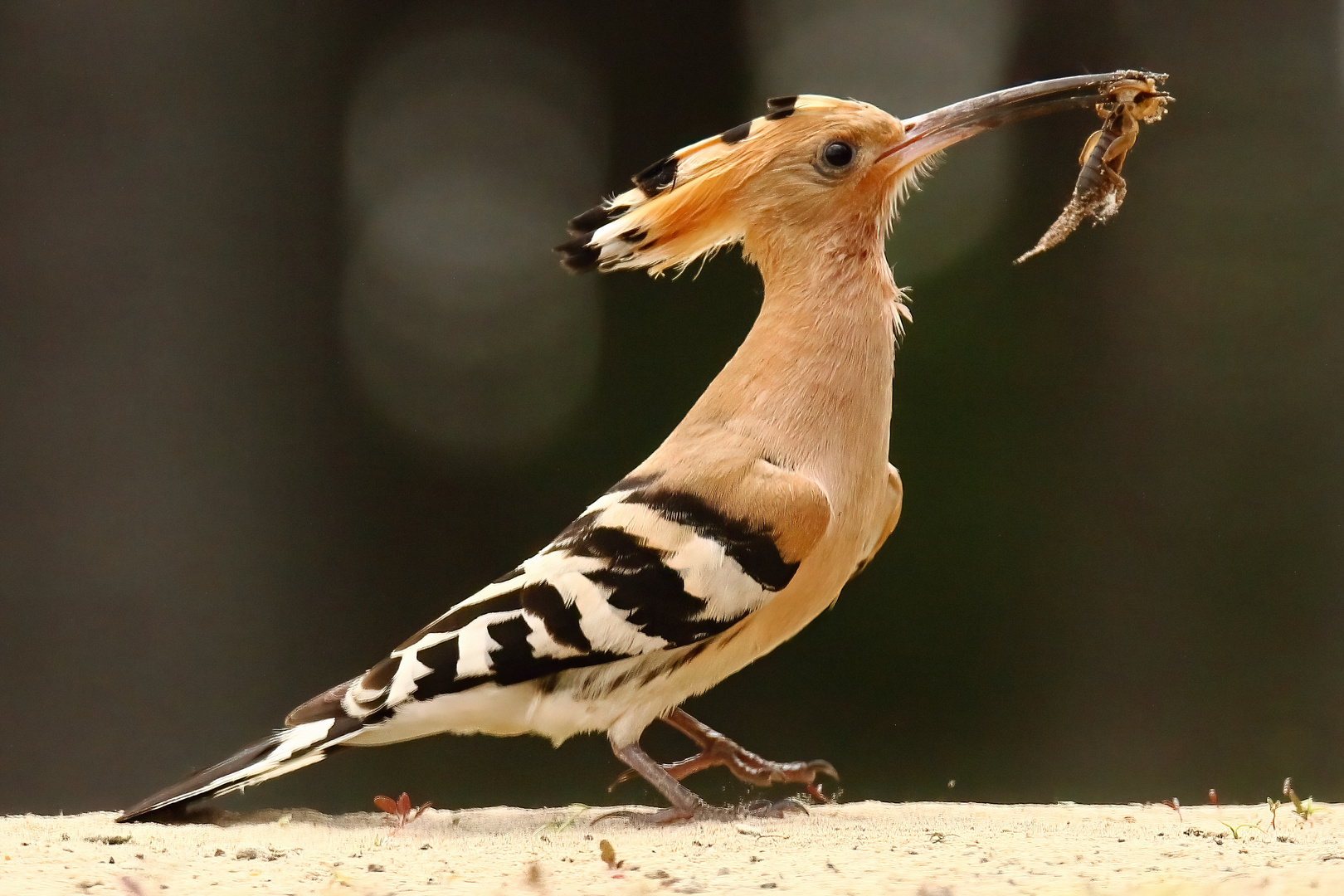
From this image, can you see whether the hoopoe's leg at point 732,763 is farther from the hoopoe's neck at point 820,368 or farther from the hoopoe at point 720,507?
the hoopoe's neck at point 820,368

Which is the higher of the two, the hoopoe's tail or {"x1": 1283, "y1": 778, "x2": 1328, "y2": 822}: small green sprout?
{"x1": 1283, "y1": 778, "x2": 1328, "y2": 822}: small green sprout

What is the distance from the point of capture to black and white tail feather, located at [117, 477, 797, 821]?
1221 mm

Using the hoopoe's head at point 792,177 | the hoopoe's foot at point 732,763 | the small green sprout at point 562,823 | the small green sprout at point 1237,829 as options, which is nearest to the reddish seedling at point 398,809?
the small green sprout at point 562,823

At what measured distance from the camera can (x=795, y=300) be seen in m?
1.41

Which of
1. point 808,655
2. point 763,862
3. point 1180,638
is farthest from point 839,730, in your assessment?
point 763,862

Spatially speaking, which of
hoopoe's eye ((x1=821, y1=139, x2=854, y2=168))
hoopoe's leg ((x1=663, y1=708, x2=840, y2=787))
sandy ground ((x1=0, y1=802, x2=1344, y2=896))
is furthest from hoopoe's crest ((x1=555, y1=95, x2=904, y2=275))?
sandy ground ((x1=0, y1=802, x2=1344, y2=896))

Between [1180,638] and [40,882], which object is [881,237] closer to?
[40,882]

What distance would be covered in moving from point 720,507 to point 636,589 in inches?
5.1

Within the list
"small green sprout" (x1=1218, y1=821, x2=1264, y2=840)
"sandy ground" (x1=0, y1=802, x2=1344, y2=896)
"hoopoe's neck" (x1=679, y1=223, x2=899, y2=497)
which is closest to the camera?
"sandy ground" (x1=0, y1=802, x2=1344, y2=896)

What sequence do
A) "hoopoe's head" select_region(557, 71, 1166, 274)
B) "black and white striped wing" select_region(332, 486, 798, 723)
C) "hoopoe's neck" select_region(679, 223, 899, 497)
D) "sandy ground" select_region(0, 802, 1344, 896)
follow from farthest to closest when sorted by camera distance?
"hoopoe's head" select_region(557, 71, 1166, 274) → "hoopoe's neck" select_region(679, 223, 899, 497) → "black and white striped wing" select_region(332, 486, 798, 723) → "sandy ground" select_region(0, 802, 1344, 896)

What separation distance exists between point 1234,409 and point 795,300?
1359 mm

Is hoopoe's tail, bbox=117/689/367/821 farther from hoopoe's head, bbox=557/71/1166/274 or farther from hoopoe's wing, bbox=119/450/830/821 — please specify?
hoopoe's head, bbox=557/71/1166/274

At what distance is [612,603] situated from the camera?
1.23 metres

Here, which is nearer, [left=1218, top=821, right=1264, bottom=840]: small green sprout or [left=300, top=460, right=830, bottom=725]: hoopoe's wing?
[left=1218, top=821, right=1264, bottom=840]: small green sprout
